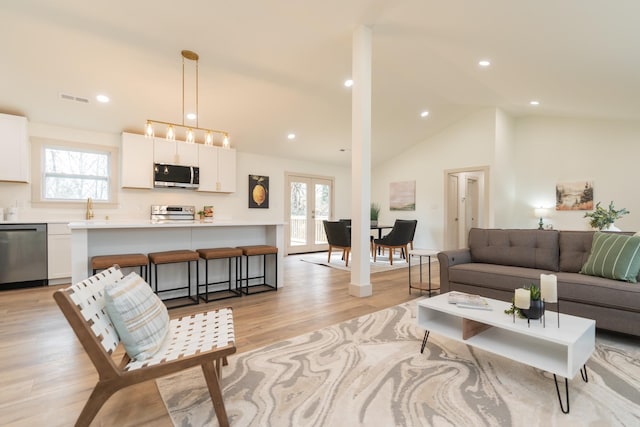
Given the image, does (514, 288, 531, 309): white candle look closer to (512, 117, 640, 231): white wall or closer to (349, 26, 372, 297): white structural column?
(349, 26, 372, 297): white structural column

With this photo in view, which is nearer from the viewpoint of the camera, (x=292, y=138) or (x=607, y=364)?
(x=607, y=364)

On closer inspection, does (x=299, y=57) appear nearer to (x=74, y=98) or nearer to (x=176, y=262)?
(x=176, y=262)

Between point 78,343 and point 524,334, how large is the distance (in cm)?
318

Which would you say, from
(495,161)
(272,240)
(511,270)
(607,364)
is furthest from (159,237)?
(495,161)

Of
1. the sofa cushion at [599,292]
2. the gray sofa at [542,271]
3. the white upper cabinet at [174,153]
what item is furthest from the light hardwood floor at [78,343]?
the white upper cabinet at [174,153]

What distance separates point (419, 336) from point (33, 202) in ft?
17.9

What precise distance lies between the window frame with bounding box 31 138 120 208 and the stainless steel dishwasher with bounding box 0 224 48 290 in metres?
0.69

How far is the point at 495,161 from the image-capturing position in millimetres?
6160

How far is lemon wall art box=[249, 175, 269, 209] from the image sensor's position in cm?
685

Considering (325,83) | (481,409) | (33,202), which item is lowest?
(481,409)

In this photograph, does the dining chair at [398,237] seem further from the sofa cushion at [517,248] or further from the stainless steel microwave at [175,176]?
the stainless steel microwave at [175,176]

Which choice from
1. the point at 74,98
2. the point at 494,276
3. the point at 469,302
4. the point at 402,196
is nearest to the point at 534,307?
the point at 469,302

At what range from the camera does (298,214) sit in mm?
7711

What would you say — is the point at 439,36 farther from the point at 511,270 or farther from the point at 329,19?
the point at 511,270
